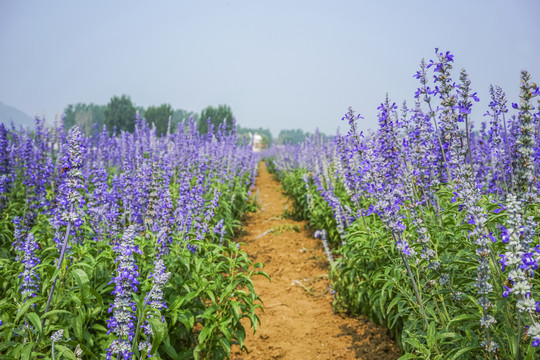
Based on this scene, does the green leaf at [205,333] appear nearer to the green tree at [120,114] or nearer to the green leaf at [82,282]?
the green leaf at [82,282]

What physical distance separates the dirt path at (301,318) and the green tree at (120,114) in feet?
189

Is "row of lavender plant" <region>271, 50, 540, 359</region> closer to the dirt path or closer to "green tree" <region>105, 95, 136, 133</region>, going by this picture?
the dirt path

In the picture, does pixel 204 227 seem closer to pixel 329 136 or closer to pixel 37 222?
pixel 37 222

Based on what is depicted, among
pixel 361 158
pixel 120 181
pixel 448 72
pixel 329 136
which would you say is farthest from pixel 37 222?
pixel 329 136

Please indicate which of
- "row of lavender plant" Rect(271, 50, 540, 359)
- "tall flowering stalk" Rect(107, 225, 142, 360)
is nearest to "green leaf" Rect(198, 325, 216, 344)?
"tall flowering stalk" Rect(107, 225, 142, 360)

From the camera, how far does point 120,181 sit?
229 inches

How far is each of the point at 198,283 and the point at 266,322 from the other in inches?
85.1

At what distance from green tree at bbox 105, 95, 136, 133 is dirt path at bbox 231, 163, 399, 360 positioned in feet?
189

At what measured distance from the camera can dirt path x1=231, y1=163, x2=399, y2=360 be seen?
438 centimetres

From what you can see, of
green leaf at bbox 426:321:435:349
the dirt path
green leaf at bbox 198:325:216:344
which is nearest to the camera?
green leaf at bbox 426:321:435:349

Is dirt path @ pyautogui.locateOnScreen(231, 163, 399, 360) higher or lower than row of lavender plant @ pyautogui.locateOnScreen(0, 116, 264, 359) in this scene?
lower

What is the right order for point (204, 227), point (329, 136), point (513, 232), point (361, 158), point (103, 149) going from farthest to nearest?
point (329, 136)
point (103, 149)
point (204, 227)
point (361, 158)
point (513, 232)

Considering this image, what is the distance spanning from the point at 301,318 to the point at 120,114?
66.2 metres

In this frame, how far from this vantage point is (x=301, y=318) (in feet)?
17.7
